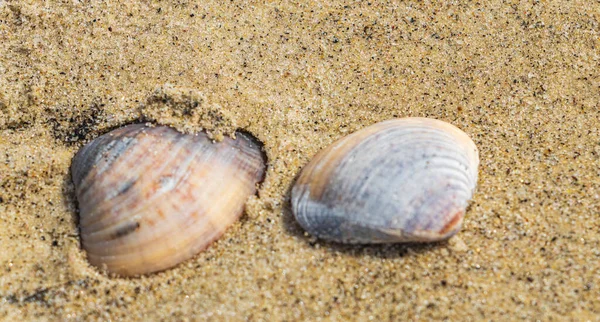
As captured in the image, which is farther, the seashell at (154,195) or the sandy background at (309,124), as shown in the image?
the seashell at (154,195)

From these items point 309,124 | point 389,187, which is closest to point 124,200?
point 309,124

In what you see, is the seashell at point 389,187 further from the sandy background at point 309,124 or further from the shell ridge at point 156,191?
the shell ridge at point 156,191

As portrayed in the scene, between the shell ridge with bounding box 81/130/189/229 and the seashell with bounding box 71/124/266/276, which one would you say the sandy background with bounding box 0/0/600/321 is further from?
the shell ridge with bounding box 81/130/189/229

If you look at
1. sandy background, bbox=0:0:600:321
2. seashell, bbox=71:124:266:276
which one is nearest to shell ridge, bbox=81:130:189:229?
seashell, bbox=71:124:266:276

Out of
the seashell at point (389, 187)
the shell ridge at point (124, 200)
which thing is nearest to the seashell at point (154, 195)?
the shell ridge at point (124, 200)

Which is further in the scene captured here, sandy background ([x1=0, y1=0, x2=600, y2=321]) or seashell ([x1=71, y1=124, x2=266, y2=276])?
seashell ([x1=71, y1=124, x2=266, y2=276])

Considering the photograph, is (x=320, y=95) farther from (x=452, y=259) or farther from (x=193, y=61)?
(x=452, y=259)
